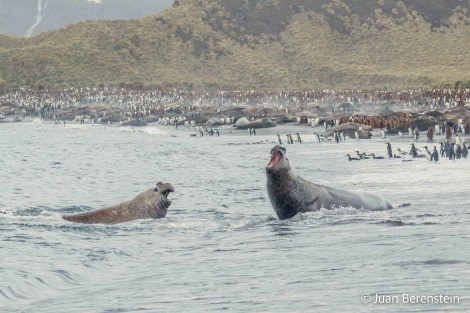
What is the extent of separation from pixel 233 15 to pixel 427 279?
128 meters

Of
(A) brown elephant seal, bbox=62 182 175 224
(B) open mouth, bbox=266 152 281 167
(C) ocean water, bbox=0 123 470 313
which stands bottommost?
(C) ocean water, bbox=0 123 470 313

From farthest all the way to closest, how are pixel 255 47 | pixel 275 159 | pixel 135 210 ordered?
pixel 255 47
pixel 135 210
pixel 275 159

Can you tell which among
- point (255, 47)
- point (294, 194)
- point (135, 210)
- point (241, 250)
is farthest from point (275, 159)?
point (255, 47)

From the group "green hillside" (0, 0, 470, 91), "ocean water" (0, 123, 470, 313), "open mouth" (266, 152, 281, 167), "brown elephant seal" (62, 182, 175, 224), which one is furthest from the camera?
"green hillside" (0, 0, 470, 91)

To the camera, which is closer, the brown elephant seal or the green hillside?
the brown elephant seal

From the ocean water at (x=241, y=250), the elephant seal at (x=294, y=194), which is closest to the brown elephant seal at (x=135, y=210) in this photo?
the ocean water at (x=241, y=250)

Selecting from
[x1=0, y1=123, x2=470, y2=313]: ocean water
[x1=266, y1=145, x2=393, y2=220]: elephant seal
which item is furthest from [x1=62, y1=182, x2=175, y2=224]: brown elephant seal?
[x1=266, y1=145, x2=393, y2=220]: elephant seal

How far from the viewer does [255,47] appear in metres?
128

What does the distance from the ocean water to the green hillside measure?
89.3m

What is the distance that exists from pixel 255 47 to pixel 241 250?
382 feet

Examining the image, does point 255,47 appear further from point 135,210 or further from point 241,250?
point 241,250

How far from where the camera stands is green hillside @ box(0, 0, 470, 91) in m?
119

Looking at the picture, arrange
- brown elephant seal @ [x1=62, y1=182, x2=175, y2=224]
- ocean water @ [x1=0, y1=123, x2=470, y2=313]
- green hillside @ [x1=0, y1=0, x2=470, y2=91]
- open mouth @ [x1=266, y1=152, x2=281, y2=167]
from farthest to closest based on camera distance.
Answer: green hillside @ [x1=0, y1=0, x2=470, y2=91] < brown elephant seal @ [x1=62, y1=182, x2=175, y2=224] < open mouth @ [x1=266, y1=152, x2=281, y2=167] < ocean water @ [x1=0, y1=123, x2=470, y2=313]

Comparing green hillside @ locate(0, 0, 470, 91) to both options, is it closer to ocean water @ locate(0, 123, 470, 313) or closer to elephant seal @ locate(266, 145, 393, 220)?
ocean water @ locate(0, 123, 470, 313)
